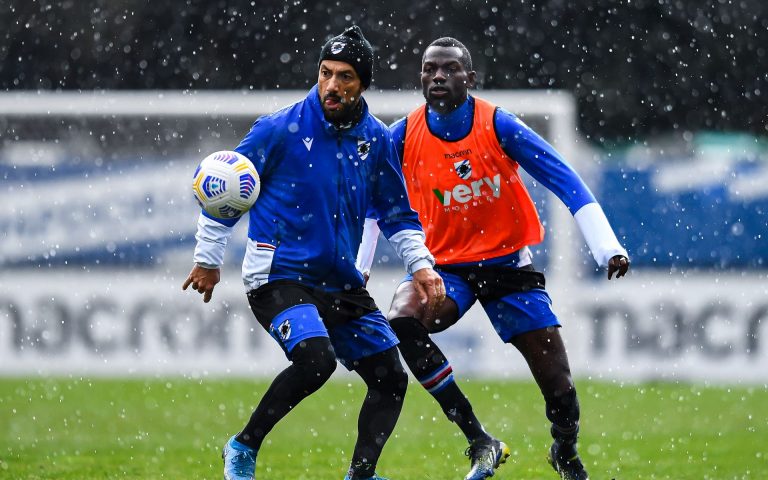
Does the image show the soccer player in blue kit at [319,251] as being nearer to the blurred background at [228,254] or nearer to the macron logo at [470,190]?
the macron logo at [470,190]

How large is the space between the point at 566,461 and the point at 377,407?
1290 mm

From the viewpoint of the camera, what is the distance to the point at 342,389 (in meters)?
14.0

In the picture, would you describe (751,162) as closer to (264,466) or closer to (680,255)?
(680,255)

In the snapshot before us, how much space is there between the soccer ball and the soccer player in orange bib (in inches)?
47.3

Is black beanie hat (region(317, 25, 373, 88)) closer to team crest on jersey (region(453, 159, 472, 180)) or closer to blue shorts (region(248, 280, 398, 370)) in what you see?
team crest on jersey (region(453, 159, 472, 180))

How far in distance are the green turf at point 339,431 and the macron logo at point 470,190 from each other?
66.4 inches

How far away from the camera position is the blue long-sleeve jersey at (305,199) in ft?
19.9

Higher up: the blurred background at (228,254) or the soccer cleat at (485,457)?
the blurred background at (228,254)

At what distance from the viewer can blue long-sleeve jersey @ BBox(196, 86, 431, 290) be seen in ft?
19.9

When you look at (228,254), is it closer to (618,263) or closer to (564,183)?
(564,183)

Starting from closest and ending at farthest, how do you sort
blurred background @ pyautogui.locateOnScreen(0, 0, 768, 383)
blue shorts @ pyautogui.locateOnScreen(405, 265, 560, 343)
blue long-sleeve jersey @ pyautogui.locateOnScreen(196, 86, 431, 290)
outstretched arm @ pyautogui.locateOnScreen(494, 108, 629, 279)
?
blue long-sleeve jersey @ pyautogui.locateOnScreen(196, 86, 431, 290)
outstretched arm @ pyautogui.locateOnScreen(494, 108, 629, 279)
blue shorts @ pyautogui.locateOnScreen(405, 265, 560, 343)
blurred background @ pyautogui.locateOnScreen(0, 0, 768, 383)

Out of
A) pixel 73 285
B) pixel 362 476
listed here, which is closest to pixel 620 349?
pixel 73 285

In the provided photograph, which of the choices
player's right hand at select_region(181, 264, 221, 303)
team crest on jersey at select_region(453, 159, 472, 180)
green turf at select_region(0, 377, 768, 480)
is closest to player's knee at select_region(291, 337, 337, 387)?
player's right hand at select_region(181, 264, 221, 303)

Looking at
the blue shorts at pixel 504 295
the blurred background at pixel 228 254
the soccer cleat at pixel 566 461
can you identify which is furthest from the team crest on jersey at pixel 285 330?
the blurred background at pixel 228 254
